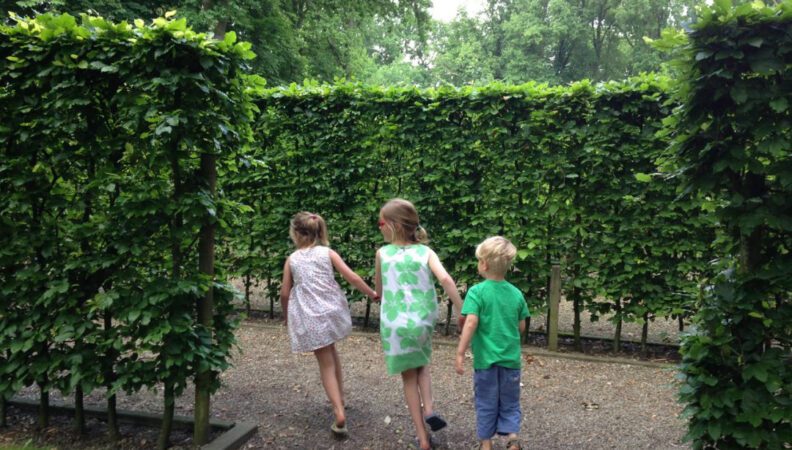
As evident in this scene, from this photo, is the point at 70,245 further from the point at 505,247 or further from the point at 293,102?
the point at 293,102

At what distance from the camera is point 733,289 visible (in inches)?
113

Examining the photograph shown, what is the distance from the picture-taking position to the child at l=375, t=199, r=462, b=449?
11.9ft

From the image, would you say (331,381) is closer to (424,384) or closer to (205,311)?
(424,384)

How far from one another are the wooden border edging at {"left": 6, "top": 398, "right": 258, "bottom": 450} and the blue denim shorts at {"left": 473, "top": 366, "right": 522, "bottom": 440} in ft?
5.49

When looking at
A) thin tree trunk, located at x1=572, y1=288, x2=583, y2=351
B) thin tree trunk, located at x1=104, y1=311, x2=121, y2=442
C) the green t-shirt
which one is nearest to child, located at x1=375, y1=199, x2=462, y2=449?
the green t-shirt

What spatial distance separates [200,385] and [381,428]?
54.3 inches

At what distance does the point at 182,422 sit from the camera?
4.00 metres

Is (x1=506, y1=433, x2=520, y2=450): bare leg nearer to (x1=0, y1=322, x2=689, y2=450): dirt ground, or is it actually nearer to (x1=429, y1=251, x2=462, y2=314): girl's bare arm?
(x1=0, y1=322, x2=689, y2=450): dirt ground

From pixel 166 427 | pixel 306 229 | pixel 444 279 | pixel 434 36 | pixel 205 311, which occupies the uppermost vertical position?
pixel 434 36

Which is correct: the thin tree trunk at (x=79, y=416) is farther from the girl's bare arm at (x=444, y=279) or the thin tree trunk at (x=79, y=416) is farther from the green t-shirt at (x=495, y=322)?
the green t-shirt at (x=495, y=322)

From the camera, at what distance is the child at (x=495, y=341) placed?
11.2 feet

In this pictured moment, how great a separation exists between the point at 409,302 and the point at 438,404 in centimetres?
143

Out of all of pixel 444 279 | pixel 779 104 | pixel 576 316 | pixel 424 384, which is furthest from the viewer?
pixel 576 316

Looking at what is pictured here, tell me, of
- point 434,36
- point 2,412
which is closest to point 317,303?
point 2,412
